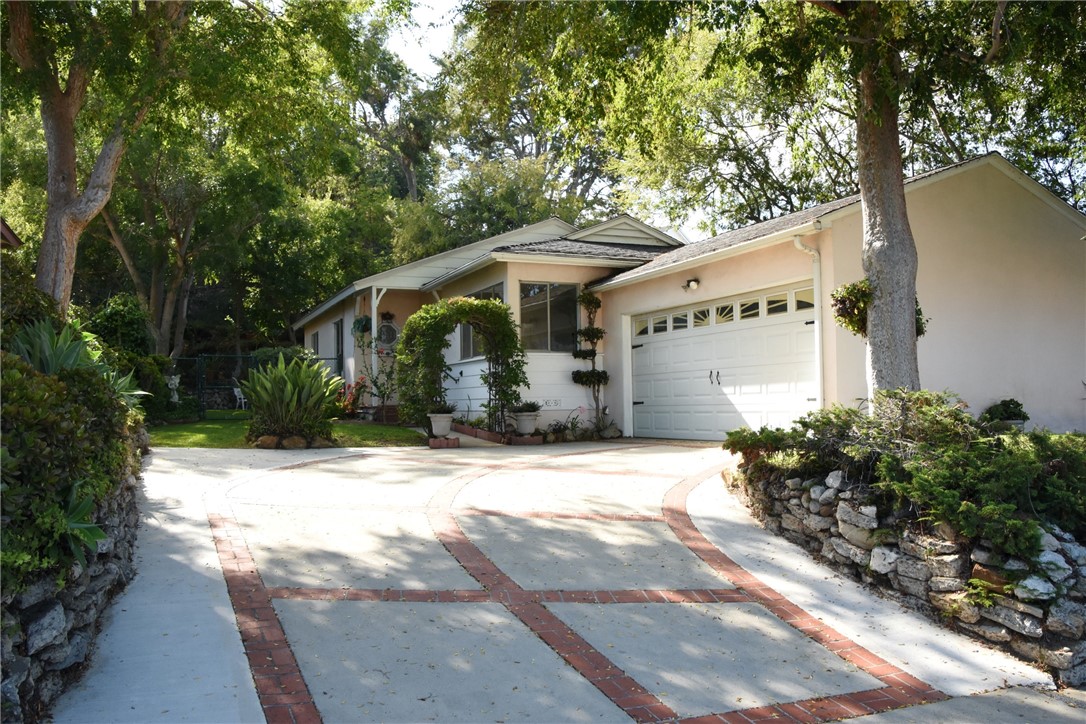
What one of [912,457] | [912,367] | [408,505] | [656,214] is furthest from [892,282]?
[656,214]

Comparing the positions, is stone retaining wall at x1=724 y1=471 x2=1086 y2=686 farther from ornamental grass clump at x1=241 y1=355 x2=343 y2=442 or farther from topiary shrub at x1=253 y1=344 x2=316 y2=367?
topiary shrub at x1=253 y1=344 x2=316 y2=367

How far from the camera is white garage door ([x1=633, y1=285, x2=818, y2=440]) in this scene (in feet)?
37.0

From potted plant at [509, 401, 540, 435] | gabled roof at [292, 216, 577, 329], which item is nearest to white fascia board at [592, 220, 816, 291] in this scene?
potted plant at [509, 401, 540, 435]

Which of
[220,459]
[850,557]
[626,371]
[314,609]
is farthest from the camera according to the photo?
[626,371]

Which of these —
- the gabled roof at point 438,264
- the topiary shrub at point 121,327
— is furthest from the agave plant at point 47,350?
the topiary shrub at point 121,327

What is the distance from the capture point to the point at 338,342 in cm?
2161

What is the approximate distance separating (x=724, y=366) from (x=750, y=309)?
100 cm

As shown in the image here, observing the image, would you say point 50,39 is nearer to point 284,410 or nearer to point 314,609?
point 284,410

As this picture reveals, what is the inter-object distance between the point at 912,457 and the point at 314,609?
170 inches

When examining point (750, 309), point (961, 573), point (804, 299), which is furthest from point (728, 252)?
point (961, 573)

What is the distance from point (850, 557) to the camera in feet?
19.1

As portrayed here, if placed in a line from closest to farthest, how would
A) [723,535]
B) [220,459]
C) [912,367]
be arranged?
1. [723,535]
2. [912,367]
3. [220,459]

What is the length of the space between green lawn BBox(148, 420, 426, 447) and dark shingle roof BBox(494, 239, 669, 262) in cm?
375

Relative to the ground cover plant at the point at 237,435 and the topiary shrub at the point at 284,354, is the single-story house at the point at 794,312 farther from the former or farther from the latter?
the topiary shrub at the point at 284,354
